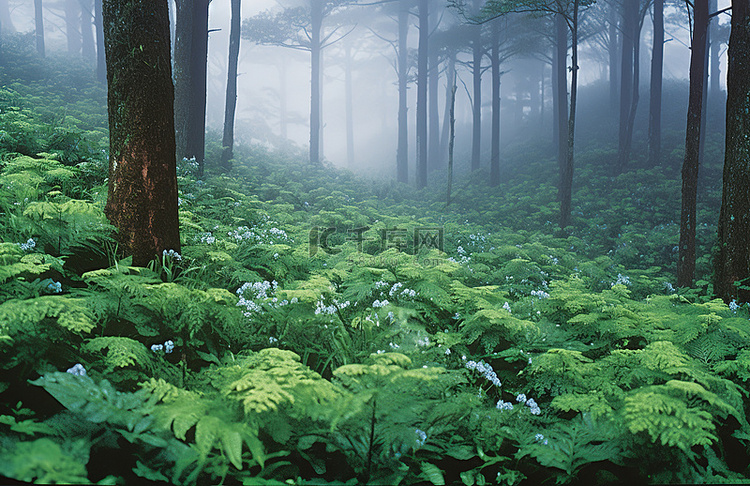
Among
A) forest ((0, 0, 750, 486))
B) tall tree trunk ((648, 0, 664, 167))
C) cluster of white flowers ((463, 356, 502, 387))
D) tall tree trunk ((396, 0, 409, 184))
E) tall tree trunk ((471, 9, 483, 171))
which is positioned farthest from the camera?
tall tree trunk ((396, 0, 409, 184))

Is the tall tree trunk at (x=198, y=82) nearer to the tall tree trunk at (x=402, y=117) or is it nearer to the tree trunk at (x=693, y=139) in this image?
the tree trunk at (x=693, y=139)

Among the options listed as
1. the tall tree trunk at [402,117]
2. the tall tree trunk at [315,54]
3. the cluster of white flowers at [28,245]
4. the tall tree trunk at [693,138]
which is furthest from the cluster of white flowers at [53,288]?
the tall tree trunk at [402,117]

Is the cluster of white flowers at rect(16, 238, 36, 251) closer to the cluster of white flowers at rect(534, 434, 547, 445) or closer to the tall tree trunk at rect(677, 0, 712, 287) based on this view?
the cluster of white flowers at rect(534, 434, 547, 445)

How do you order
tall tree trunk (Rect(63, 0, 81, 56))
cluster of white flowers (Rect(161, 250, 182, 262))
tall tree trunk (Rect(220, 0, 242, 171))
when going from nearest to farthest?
cluster of white flowers (Rect(161, 250, 182, 262)) → tall tree trunk (Rect(220, 0, 242, 171)) → tall tree trunk (Rect(63, 0, 81, 56))

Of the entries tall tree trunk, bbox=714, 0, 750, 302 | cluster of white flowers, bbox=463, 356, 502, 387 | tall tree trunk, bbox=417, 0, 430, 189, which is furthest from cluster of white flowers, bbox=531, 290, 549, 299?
tall tree trunk, bbox=417, 0, 430, 189

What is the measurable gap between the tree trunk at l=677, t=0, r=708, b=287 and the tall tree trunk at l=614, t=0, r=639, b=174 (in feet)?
33.9

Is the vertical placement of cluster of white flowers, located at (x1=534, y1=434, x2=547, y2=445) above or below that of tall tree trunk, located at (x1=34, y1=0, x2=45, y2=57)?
below

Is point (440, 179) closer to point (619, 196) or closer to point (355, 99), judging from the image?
point (619, 196)

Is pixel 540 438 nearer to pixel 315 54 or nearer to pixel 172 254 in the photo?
pixel 172 254

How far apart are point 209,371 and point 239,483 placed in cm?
76

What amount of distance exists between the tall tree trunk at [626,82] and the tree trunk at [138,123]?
1831 centimetres

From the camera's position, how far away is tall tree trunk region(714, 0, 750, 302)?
17.6 feet

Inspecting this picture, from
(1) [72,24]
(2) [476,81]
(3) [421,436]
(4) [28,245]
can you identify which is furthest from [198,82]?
(1) [72,24]

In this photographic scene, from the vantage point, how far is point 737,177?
547cm
